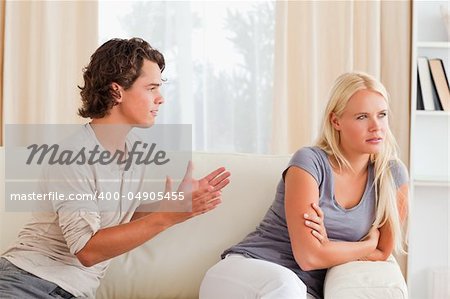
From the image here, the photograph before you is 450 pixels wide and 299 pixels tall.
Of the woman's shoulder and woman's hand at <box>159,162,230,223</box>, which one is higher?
the woman's shoulder

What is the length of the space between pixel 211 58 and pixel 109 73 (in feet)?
4.53

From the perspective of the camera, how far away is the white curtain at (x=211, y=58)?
358 centimetres

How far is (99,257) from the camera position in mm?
2115

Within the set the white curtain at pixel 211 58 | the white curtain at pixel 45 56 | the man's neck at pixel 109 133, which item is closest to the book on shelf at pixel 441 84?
the white curtain at pixel 211 58

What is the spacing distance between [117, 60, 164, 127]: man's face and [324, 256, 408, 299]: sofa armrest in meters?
0.74

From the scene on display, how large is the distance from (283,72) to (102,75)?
4.57 ft

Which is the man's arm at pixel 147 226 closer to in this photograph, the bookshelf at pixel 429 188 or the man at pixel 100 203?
the man at pixel 100 203

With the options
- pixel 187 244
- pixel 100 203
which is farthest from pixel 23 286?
pixel 187 244

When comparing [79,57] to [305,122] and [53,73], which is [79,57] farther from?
[305,122]

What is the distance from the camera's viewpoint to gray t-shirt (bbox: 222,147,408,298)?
2311mm

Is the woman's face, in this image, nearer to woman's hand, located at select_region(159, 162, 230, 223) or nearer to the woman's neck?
the woman's neck

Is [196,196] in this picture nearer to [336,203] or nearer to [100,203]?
[100,203]

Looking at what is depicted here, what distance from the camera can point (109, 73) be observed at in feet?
7.44

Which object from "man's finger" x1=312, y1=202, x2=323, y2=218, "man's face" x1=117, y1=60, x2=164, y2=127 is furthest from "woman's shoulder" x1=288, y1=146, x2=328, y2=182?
"man's face" x1=117, y1=60, x2=164, y2=127
